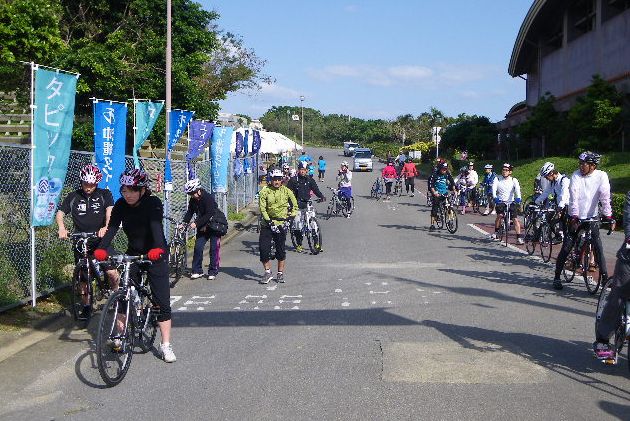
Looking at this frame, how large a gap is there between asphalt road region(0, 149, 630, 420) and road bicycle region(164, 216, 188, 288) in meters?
0.34

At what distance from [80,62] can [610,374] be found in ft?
75.9

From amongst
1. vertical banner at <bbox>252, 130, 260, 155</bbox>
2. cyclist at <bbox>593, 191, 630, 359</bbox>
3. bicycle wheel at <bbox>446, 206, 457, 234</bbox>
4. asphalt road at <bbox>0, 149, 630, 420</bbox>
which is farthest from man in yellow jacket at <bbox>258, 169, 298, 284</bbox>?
vertical banner at <bbox>252, 130, 260, 155</bbox>

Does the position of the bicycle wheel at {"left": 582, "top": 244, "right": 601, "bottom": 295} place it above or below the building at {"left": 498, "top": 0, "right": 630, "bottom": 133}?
below

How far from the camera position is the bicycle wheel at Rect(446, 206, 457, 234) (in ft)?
64.5

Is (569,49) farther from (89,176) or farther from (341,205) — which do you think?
(89,176)

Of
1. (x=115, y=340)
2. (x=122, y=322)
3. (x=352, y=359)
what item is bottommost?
(x=352, y=359)

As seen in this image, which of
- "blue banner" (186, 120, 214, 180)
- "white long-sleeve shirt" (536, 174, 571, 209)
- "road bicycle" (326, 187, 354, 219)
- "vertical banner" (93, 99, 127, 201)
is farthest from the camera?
"road bicycle" (326, 187, 354, 219)

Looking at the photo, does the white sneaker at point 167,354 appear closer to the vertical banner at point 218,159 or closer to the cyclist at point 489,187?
the vertical banner at point 218,159

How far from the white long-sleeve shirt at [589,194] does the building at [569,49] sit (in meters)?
23.1

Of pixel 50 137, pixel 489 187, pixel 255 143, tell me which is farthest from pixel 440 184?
pixel 255 143

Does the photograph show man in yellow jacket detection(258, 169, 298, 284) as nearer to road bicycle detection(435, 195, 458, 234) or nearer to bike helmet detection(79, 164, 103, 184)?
bike helmet detection(79, 164, 103, 184)

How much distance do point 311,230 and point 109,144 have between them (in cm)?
548

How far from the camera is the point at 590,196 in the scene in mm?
9984

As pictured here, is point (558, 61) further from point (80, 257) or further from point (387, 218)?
point (80, 257)
